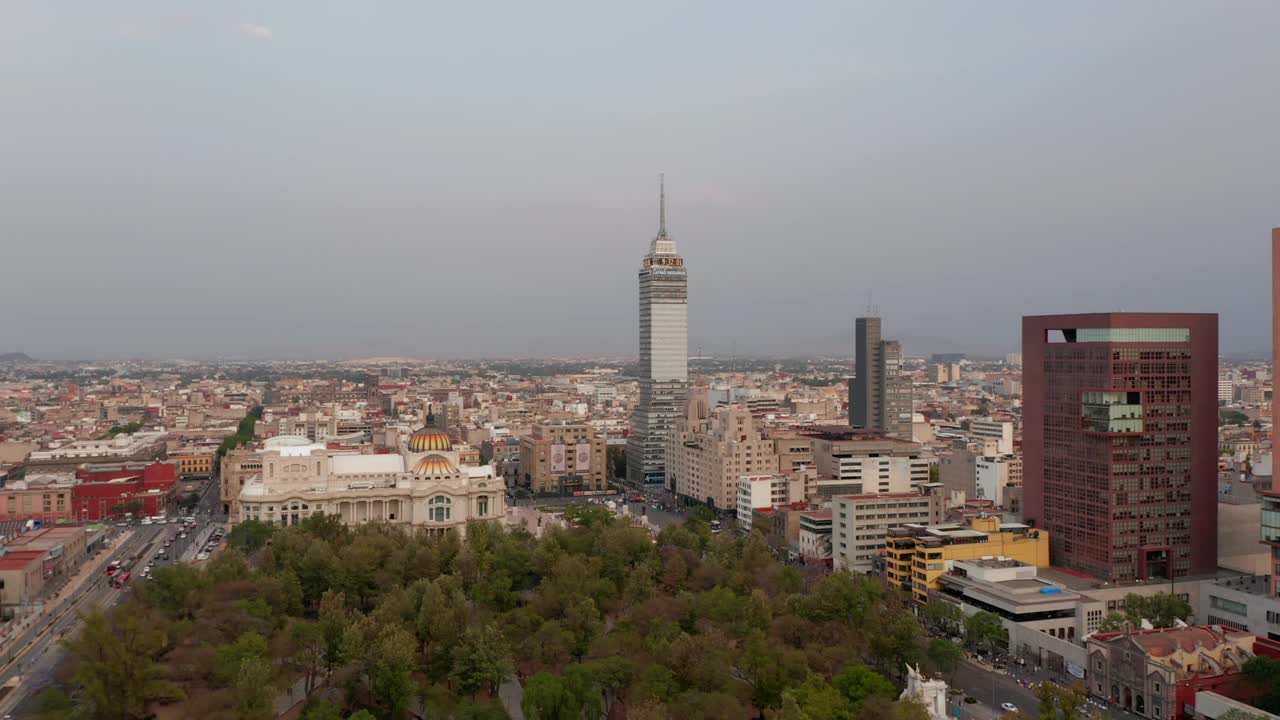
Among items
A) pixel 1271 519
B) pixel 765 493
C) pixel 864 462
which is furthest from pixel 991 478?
pixel 1271 519

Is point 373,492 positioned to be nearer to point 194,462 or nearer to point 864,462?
point 864,462

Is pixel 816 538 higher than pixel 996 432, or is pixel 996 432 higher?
pixel 996 432

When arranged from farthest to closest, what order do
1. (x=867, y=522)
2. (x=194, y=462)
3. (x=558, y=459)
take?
(x=194, y=462) → (x=558, y=459) → (x=867, y=522)

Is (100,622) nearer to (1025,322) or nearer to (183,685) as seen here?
(183,685)

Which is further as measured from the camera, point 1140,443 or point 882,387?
point 882,387

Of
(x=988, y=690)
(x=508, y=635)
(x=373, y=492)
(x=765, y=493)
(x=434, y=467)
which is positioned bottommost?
(x=988, y=690)
